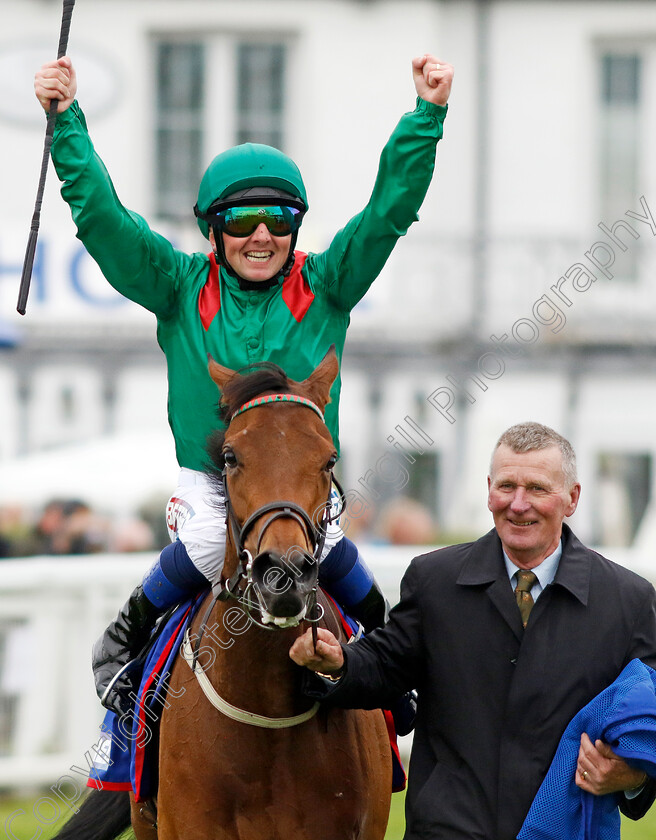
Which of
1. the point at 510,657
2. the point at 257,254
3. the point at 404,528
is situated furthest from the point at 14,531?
the point at 510,657

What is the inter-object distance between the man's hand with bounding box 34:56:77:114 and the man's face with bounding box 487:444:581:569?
61.5 inches

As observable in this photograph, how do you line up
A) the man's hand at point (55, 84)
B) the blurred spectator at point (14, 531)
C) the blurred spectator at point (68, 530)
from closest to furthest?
the man's hand at point (55, 84), the blurred spectator at point (68, 530), the blurred spectator at point (14, 531)

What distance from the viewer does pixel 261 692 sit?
327 cm

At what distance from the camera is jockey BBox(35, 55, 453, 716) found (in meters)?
3.47

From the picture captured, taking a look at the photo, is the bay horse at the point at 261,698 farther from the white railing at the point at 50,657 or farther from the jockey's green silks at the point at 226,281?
the white railing at the point at 50,657

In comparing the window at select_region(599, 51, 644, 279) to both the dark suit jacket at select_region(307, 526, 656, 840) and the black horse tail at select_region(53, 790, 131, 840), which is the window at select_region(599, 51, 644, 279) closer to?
the black horse tail at select_region(53, 790, 131, 840)

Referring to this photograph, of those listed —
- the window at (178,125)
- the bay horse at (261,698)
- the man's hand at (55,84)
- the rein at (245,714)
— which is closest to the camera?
the bay horse at (261,698)

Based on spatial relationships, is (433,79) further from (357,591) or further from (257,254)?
(357,591)

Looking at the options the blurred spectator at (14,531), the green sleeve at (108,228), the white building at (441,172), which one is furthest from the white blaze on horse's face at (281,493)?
the white building at (441,172)

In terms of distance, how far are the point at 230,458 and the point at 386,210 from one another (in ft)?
2.97

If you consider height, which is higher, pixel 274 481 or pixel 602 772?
pixel 274 481

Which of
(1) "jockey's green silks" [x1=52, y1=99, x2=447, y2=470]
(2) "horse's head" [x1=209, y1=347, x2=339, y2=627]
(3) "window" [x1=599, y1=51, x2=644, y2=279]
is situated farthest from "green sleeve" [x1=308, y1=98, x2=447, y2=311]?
(3) "window" [x1=599, y1=51, x2=644, y2=279]

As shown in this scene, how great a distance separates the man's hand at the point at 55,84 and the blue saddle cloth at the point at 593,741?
2142 millimetres

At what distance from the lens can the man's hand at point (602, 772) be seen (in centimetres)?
299
